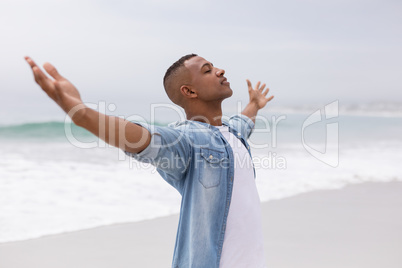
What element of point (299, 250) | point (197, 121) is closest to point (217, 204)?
point (197, 121)

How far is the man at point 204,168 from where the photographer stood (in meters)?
1.80

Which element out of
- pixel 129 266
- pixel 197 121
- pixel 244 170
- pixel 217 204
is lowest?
pixel 129 266

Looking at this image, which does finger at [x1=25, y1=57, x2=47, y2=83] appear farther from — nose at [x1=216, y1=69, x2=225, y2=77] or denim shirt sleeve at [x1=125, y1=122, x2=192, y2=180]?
nose at [x1=216, y1=69, x2=225, y2=77]

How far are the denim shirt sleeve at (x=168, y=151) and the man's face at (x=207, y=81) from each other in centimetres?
30

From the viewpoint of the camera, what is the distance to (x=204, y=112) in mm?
2150

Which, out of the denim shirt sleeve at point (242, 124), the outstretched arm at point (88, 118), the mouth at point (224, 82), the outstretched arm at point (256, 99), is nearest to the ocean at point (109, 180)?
the outstretched arm at point (256, 99)

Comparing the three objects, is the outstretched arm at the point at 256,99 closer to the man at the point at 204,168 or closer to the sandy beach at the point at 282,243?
the man at the point at 204,168

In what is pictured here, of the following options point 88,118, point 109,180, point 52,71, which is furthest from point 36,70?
point 109,180

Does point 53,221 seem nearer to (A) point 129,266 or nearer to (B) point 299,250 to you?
(A) point 129,266

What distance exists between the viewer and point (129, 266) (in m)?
3.78

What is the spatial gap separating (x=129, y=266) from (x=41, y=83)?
2631 millimetres

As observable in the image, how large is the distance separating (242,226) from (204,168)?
32 centimetres

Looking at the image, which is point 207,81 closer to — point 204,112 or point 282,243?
point 204,112

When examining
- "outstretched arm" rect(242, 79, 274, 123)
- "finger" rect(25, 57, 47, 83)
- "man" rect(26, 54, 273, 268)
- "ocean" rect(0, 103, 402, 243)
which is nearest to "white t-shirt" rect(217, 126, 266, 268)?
"man" rect(26, 54, 273, 268)
